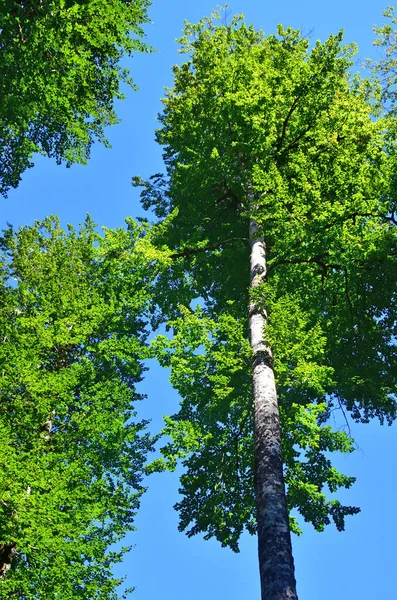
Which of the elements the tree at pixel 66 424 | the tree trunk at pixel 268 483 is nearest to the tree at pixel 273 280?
the tree trunk at pixel 268 483

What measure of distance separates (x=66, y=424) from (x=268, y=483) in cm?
384

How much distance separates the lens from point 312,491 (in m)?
9.19

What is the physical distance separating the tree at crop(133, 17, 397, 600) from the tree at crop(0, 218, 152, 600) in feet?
3.57

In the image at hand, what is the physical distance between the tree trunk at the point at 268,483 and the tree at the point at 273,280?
0.07 feet

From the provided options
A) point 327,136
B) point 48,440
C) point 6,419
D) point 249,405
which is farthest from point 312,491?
point 327,136

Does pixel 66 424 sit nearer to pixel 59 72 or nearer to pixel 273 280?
pixel 273 280

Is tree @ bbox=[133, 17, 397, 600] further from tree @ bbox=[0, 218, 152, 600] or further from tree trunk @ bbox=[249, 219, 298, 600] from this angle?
tree @ bbox=[0, 218, 152, 600]

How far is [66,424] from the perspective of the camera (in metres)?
9.01

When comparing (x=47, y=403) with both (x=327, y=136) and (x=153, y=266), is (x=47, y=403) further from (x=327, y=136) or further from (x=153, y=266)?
(x=327, y=136)

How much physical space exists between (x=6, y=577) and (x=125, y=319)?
487cm

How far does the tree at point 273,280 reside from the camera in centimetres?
885

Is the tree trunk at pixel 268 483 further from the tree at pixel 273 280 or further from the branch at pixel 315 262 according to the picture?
the branch at pixel 315 262

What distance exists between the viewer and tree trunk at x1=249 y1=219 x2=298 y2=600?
586 cm

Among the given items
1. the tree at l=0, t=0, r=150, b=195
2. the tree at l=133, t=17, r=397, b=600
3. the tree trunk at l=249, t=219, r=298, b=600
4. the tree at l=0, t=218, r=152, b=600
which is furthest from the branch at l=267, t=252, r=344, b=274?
the tree at l=0, t=0, r=150, b=195
